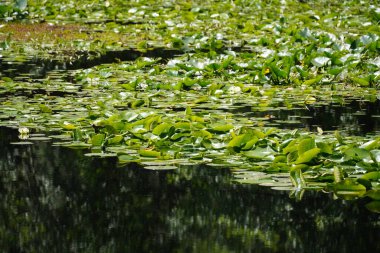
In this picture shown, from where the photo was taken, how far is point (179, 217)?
3.57 m

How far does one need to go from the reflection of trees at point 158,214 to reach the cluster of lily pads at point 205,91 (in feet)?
0.73

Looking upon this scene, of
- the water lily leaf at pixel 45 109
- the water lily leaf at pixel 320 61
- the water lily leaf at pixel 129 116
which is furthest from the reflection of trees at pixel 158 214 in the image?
the water lily leaf at pixel 320 61

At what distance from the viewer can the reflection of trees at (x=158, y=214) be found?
3.23 metres

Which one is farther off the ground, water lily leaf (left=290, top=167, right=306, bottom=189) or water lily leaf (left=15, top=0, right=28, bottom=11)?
water lily leaf (left=15, top=0, right=28, bottom=11)

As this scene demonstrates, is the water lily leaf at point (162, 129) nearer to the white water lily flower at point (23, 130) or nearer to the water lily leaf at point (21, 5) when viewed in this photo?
the white water lily flower at point (23, 130)

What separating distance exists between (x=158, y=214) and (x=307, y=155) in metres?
1.00

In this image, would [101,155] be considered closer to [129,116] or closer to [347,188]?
[129,116]

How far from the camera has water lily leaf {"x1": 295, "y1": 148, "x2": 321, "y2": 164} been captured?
13.8 feet

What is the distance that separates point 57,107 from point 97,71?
6.29ft

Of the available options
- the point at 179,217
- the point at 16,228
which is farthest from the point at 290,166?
the point at 16,228

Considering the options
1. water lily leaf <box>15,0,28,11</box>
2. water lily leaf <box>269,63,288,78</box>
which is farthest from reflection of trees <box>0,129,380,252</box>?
water lily leaf <box>15,0,28,11</box>

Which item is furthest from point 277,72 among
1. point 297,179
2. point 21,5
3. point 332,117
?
point 21,5

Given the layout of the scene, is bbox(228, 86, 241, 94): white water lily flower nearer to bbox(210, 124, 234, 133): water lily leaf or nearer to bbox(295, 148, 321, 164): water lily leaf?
bbox(210, 124, 234, 133): water lily leaf

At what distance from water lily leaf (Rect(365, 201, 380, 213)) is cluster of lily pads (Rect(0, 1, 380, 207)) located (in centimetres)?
4
